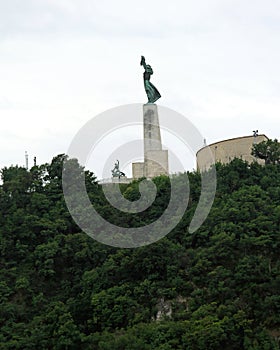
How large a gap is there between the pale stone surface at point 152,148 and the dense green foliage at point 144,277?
2500 millimetres

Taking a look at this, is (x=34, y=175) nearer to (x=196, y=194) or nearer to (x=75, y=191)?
(x=75, y=191)

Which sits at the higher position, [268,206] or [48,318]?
[268,206]

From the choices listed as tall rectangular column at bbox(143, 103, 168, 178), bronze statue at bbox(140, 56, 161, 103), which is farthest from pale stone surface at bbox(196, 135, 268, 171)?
bronze statue at bbox(140, 56, 161, 103)

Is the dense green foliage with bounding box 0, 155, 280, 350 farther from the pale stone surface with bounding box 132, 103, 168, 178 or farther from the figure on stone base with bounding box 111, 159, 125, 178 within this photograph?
the figure on stone base with bounding box 111, 159, 125, 178

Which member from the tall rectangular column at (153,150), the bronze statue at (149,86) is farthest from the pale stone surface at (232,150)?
the bronze statue at (149,86)

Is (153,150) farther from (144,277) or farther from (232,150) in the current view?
(144,277)

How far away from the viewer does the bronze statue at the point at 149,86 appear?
35.3 metres

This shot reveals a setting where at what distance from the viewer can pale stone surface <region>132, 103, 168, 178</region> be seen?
3409 centimetres

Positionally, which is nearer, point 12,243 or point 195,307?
point 195,307

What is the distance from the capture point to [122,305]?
25578 mm

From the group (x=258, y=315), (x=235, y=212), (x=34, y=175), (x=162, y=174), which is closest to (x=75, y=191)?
(x=34, y=175)

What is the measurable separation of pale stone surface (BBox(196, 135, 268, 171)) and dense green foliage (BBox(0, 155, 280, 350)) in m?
3.09

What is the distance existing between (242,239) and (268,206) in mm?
2283

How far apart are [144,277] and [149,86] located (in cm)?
1096
